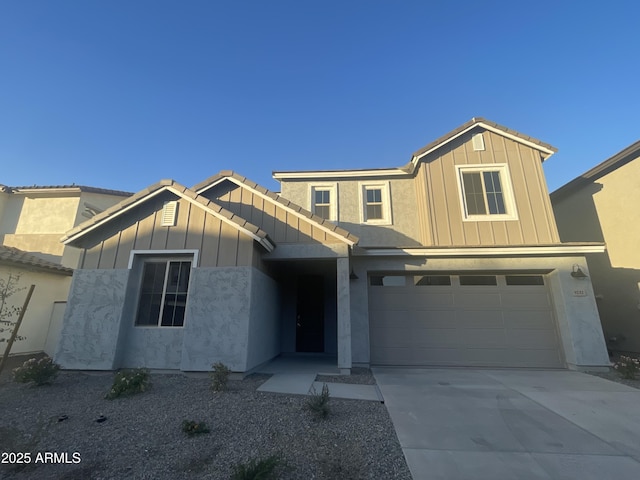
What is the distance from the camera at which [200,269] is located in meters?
6.66

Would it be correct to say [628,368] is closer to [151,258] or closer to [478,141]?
[478,141]

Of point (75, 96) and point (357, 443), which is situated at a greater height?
point (75, 96)

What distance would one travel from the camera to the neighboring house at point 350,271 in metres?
6.53

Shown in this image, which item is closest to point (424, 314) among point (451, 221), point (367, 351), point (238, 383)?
point (367, 351)

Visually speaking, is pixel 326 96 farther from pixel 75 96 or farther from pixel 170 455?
pixel 170 455

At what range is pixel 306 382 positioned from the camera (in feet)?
19.6

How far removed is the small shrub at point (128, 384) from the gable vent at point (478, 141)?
11.3m

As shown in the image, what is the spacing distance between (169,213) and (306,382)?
524cm

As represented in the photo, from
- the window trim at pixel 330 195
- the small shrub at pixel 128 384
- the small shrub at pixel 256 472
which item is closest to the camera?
the small shrub at pixel 256 472

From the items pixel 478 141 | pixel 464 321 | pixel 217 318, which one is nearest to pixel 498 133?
pixel 478 141

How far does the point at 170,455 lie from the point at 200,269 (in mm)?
4145

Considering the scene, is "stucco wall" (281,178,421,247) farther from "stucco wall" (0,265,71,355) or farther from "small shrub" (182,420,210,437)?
"stucco wall" (0,265,71,355)

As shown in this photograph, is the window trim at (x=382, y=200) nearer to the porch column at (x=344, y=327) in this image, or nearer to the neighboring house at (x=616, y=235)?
the porch column at (x=344, y=327)

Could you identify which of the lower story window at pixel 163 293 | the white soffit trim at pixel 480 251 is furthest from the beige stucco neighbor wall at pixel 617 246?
the lower story window at pixel 163 293
